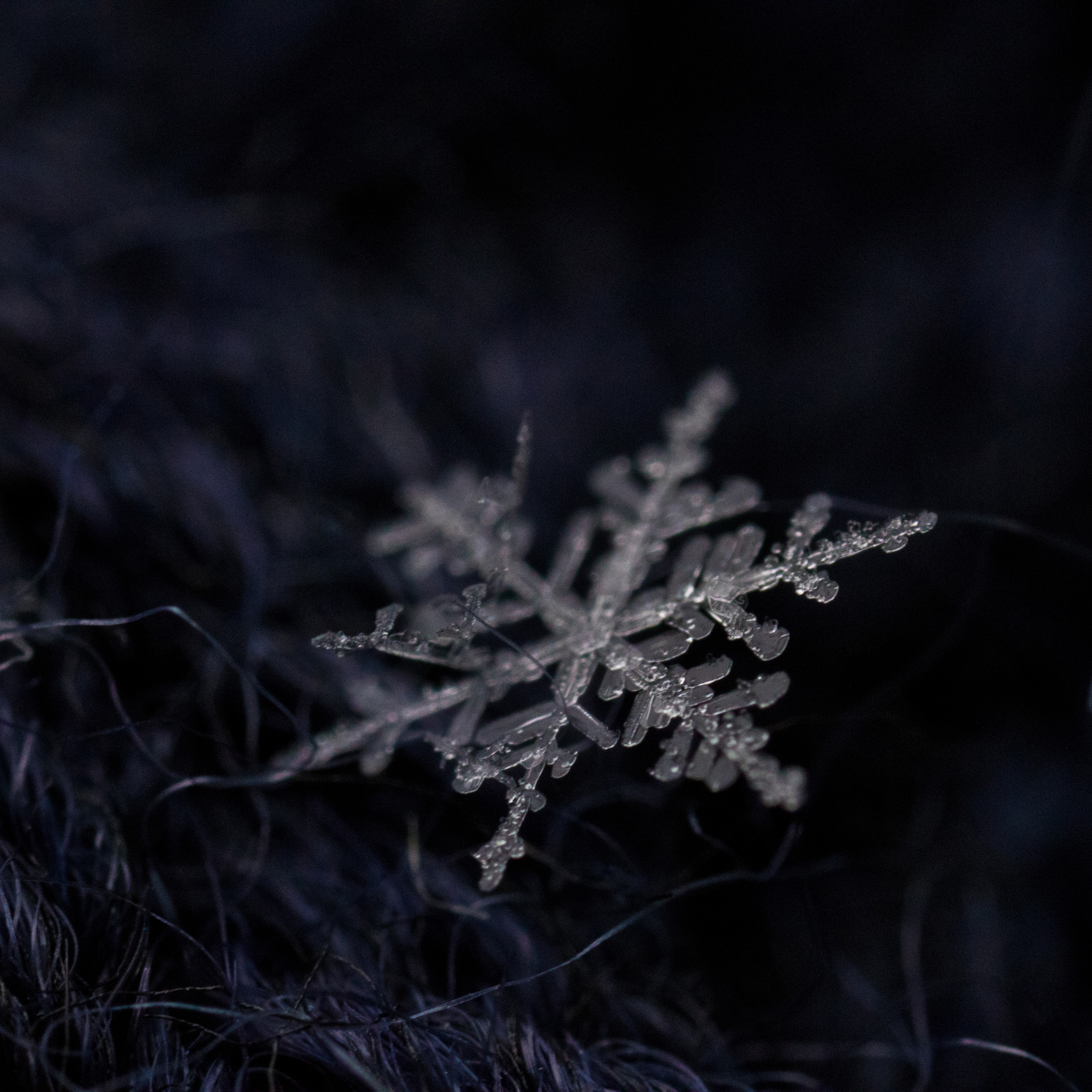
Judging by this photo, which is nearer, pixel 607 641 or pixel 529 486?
pixel 607 641

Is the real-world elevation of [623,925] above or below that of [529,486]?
below

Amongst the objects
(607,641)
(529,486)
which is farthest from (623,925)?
(529,486)

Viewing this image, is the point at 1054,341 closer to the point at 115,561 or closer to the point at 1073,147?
the point at 1073,147

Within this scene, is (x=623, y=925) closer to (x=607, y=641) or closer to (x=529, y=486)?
(x=607, y=641)

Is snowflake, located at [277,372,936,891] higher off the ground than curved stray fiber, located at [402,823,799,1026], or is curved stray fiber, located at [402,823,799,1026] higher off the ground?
snowflake, located at [277,372,936,891]
